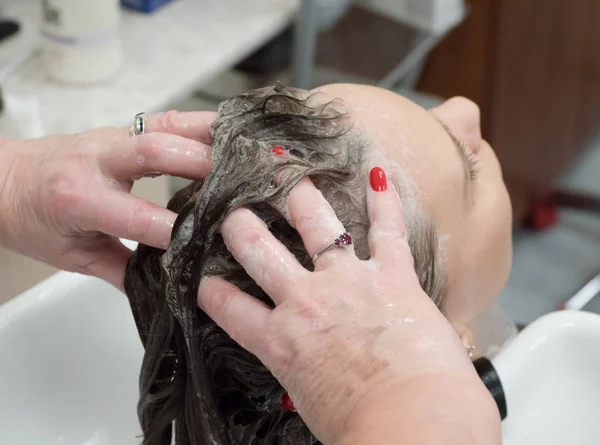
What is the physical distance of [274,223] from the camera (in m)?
0.65

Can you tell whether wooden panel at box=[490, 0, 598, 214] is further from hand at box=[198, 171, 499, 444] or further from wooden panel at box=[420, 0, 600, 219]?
hand at box=[198, 171, 499, 444]

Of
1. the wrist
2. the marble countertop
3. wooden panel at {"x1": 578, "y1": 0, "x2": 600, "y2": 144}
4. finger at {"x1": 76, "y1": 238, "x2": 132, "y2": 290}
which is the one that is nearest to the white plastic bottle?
the marble countertop

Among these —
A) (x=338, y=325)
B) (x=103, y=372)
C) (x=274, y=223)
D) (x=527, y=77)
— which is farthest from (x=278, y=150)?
(x=527, y=77)

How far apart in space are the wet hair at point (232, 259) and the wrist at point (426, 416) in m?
0.16

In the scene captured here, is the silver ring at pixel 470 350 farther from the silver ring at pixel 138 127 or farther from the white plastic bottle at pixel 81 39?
the white plastic bottle at pixel 81 39

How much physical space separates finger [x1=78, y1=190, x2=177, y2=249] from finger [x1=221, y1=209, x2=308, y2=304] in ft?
0.27

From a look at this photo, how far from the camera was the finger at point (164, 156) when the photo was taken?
2.17 feet

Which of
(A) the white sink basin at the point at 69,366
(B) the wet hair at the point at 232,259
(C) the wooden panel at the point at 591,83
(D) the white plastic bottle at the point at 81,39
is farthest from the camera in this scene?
(C) the wooden panel at the point at 591,83

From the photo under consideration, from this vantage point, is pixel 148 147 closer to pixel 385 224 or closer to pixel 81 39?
pixel 385 224

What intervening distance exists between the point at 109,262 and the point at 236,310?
0.25 m

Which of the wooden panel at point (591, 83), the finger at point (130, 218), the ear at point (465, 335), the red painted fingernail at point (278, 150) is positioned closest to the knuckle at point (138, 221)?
the finger at point (130, 218)

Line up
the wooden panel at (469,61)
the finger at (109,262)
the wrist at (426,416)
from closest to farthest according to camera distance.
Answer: the wrist at (426,416), the finger at (109,262), the wooden panel at (469,61)

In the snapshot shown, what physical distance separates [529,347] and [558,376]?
0.06 meters

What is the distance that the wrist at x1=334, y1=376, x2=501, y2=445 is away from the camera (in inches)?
19.9
